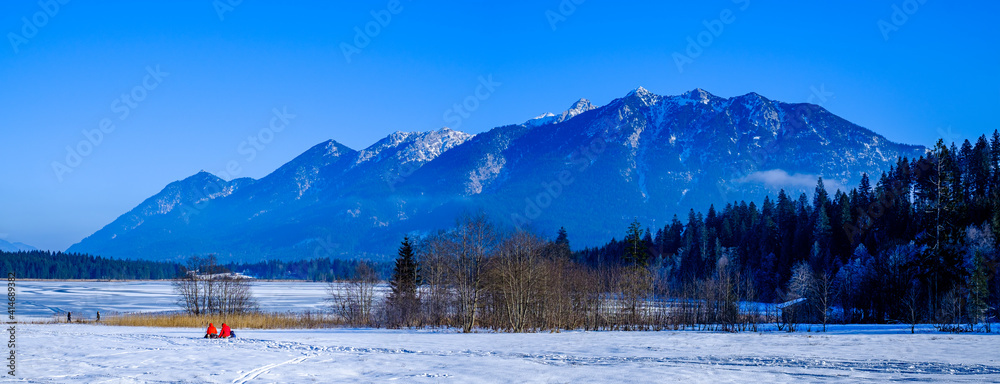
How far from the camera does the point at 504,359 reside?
27.7 m

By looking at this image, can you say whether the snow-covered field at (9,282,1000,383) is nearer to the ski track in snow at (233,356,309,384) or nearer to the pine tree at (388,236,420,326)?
the ski track in snow at (233,356,309,384)

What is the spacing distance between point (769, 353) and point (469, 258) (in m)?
31.6

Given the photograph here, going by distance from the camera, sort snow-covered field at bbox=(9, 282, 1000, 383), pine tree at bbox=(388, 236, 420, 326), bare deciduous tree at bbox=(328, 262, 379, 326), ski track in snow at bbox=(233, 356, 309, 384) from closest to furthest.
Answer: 1. ski track in snow at bbox=(233, 356, 309, 384)
2. snow-covered field at bbox=(9, 282, 1000, 383)
3. pine tree at bbox=(388, 236, 420, 326)
4. bare deciduous tree at bbox=(328, 262, 379, 326)

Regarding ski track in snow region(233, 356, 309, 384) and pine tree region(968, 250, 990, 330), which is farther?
pine tree region(968, 250, 990, 330)

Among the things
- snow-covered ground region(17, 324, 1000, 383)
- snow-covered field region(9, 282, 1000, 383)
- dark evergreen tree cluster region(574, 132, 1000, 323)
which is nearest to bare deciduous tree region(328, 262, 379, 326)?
snow-covered field region(9, 282, 1000, 383)

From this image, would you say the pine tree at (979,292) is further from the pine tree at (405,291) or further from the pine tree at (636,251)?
the pine tree at (405,291)

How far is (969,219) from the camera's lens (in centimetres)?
7738

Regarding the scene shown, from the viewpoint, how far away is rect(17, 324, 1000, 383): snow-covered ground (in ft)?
71.4

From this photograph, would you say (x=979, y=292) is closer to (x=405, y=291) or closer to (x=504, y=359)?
(x=405, y=291)

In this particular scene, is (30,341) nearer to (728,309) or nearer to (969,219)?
(728,309)

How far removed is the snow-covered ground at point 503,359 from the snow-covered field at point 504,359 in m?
0.04

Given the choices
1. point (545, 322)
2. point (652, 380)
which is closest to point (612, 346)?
point (652, 380)

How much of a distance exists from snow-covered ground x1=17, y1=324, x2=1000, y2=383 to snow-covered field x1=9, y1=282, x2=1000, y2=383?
0.13 feet

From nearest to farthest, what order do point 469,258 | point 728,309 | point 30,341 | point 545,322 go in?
point 30,341 < point 545,322 < point 728,309 < point 469,258
